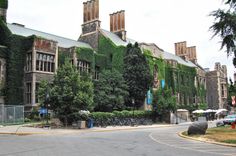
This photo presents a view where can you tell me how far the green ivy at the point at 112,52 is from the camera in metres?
54.2

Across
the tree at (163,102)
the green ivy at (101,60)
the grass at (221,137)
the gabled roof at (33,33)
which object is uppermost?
the gabled roof at (33,33)

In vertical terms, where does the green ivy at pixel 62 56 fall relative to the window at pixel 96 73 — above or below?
above

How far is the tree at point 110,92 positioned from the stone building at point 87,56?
3.54m

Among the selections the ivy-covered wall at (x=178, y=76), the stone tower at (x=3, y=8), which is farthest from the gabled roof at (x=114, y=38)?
the stone tower at (x=3, y=8)

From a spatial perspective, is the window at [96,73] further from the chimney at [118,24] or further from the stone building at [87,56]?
the chimney at [118,24]

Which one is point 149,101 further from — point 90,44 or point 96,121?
point 96,121

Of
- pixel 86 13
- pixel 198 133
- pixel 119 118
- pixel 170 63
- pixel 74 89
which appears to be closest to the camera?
pixel 198 133

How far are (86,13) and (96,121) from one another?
27.1 meters

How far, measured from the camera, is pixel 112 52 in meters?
55.2

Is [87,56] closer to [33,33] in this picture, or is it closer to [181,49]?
[33,33]

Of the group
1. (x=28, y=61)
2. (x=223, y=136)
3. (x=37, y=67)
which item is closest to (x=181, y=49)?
(x=37, y=67)

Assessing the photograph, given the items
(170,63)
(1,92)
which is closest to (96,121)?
(1,92)

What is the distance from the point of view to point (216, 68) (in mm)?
86938

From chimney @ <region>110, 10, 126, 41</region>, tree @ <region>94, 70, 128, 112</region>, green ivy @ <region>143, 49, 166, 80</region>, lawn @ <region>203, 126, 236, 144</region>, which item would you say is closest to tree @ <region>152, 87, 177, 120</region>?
tree @ <region>94, 70, 128, 112</region>
